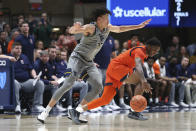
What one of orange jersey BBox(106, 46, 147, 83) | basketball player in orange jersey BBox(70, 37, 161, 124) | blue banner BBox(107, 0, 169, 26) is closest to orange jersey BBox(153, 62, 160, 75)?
blue banner BBox(107, 0, 169, 26)

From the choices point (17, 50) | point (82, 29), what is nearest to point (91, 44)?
point (82, 29)

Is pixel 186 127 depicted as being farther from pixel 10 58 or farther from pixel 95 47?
pixel 10 58

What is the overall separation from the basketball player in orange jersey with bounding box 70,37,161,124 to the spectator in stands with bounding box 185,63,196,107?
6365mm

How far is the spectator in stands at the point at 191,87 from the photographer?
13609mm

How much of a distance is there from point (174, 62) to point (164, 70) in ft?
2.00

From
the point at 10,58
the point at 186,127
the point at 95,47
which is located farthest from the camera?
the point at 10,58

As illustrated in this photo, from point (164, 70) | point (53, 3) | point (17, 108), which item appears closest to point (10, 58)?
point (17, 108)

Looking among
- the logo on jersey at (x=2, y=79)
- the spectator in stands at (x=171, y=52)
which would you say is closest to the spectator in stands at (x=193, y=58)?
the spectator in stands at (x=171, y=52)

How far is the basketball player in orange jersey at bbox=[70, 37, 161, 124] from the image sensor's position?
277 inches

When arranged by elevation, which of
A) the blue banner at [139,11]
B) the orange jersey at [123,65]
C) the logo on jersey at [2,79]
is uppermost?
the blue banner at [139,11]

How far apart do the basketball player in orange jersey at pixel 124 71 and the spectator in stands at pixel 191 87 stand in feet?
20.9

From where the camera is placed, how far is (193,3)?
46.8ft

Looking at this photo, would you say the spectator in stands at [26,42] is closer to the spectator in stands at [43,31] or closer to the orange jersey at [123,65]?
the spectator in stands at [43,31]

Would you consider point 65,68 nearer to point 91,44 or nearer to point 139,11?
point 91,44
